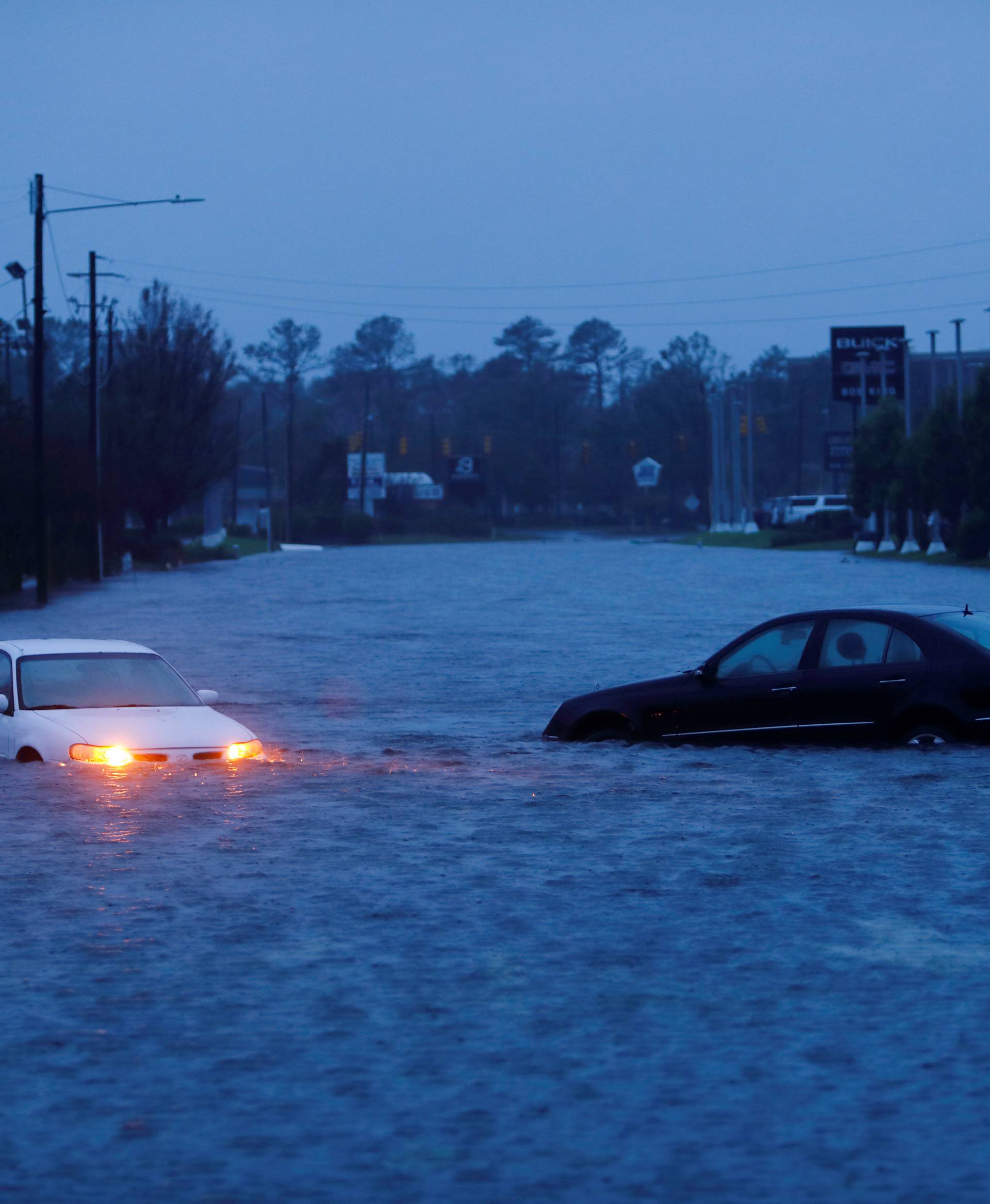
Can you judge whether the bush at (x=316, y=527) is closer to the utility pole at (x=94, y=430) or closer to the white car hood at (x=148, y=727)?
the utility pole at (x=94, y=430)

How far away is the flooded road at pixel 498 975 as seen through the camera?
17.6 feet

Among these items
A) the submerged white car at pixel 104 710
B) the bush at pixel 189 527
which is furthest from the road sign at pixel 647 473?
the submerged white car at pixel 104 710

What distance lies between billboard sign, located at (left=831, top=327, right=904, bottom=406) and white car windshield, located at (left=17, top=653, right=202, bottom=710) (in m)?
83.7

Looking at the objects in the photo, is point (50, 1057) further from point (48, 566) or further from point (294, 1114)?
point (48, 566)

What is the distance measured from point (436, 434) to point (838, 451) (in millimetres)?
72858

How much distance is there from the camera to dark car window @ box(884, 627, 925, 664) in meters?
14.2

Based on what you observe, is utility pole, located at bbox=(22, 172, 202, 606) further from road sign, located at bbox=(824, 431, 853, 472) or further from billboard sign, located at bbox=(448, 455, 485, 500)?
billboard sign, located at bbox=(448, 455, 485, 500)

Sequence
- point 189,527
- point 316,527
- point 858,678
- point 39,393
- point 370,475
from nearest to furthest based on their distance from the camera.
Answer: point 858,678 < point 39,393 < point 189,527 < point 316,527 < point 370,475

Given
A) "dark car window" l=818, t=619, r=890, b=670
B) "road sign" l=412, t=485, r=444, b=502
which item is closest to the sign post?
"road sign" l=412, t=485, r=444, b=502

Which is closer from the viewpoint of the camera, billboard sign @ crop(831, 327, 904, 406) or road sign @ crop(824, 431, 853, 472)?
billboard sign @ crop(831, 327, 904, 406)

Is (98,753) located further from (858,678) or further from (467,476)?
(467,476)

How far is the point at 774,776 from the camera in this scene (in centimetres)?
1361

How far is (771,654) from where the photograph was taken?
48.9 feet

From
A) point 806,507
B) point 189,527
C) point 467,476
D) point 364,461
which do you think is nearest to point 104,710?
point 189,527
